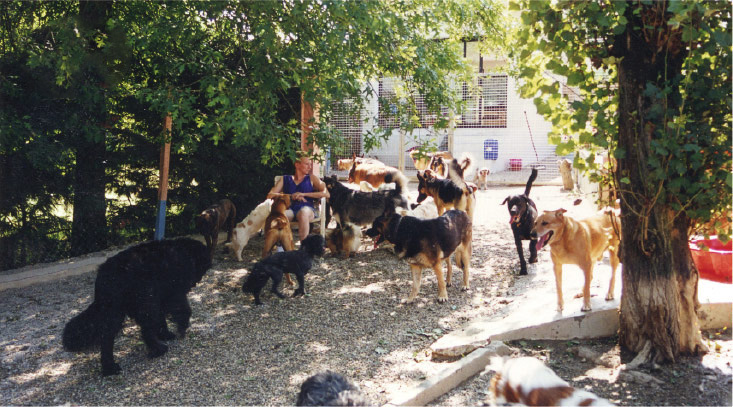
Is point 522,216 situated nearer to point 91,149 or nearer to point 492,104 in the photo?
point 91,149

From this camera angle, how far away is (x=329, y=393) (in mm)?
2832

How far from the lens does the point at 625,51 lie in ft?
13.0

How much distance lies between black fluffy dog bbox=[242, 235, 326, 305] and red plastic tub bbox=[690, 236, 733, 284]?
3.92 meters

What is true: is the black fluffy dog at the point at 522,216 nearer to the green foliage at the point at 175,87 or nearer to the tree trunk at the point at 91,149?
the green foliage at the point at 175,87

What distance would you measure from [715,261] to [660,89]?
281 cm

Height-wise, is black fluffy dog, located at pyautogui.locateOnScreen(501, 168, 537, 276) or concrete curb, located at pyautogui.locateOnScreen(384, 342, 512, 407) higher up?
black fluffy dog, located at pyautogui.locateOnScreen(501, 168, 537, 276)

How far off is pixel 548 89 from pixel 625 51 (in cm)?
77

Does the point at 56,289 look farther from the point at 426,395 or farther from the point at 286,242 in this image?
the point at 426,395

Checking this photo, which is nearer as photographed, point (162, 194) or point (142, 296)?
point (142, 296)

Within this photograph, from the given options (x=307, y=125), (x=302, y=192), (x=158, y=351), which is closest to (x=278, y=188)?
(x=302, y=192)

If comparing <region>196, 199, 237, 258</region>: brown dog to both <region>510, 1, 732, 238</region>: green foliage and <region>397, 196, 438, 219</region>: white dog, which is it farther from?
<region>510, 1, 732, 238</region>: green foliage

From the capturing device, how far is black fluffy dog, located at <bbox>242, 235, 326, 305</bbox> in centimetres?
579

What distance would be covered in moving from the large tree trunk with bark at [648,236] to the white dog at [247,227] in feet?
16.8

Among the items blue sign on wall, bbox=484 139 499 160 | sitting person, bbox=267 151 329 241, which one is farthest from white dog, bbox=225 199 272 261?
blue sign on wall, bbox=484 139 499 160
